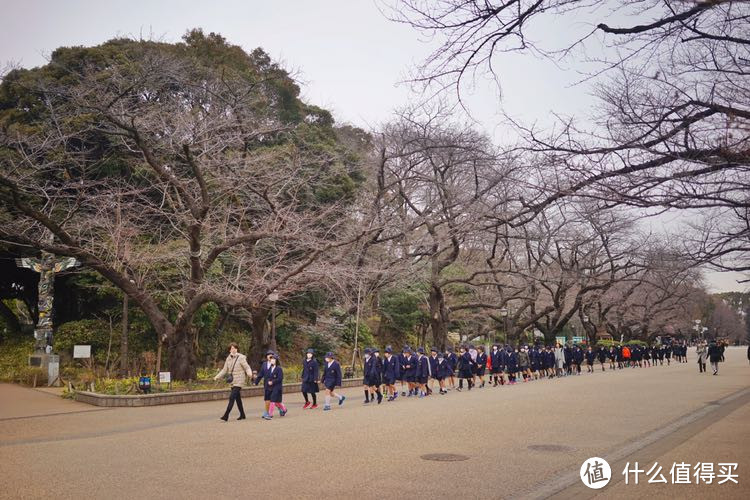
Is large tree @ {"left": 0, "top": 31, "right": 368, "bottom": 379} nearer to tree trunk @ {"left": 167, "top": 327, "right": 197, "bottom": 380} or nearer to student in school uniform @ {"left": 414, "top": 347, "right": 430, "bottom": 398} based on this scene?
tree trunk @ {"left": 167, "top": 327, "right": 197, "bottom": 380}

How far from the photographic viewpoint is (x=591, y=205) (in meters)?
9.84

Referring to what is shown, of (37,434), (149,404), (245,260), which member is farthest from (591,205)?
(245,260)

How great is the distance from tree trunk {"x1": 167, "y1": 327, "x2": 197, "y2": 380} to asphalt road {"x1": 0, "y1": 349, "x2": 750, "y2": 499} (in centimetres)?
330

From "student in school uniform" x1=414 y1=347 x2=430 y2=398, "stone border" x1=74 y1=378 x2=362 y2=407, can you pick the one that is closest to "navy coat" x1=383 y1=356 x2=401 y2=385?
"student in school uniform" x1=414 y1=347 x2=430 y2=398

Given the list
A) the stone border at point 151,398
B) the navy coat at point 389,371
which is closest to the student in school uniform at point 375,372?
the navy coat at point 389,371

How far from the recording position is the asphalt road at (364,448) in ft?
23.3

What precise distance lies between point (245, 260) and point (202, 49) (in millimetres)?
16125

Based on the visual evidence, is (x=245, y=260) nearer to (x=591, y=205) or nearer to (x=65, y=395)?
(x=65, y=395)

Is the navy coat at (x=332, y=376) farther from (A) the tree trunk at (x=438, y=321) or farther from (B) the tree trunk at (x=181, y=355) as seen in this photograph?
(A) the tree trunk at (x=438, y=321)

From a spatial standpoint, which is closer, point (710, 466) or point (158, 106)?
point (710, 466)

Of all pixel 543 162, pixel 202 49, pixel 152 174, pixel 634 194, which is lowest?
pixel 634 194

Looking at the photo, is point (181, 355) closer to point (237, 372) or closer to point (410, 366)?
point (237, 372)

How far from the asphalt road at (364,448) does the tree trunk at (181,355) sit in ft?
10.8

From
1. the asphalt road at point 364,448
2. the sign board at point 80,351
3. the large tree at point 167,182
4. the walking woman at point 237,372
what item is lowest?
the asphalt road at point 364,448
